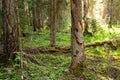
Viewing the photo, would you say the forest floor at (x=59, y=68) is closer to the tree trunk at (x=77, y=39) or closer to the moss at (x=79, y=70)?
the moss at (x=79, y=70)

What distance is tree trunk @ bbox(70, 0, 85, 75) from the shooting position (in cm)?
655

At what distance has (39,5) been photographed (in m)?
20.3

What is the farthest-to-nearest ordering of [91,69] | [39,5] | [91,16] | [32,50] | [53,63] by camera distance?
[39,5] < [91,16] < [32,50] < [53,63] < [91,69]

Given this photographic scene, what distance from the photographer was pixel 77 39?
6.68 m

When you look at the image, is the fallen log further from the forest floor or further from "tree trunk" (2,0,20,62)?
"tree trunk" (2,0,20,62)

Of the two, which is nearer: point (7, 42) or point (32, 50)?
point (7, 42)

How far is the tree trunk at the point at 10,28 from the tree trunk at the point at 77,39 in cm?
168

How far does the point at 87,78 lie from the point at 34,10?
14.9 metres

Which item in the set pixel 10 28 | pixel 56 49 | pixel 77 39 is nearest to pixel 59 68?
pixel 77 39

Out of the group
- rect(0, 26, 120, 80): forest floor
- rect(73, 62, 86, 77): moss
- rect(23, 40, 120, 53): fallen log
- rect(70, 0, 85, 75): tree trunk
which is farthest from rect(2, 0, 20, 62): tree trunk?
rect(23, 40, 120, 53): fallen log

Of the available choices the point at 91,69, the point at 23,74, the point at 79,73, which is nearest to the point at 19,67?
the point at 23,74

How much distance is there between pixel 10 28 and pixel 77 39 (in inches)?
79.1

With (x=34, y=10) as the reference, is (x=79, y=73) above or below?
below

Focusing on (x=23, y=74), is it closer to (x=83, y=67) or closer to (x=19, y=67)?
(x=19, y=67)
